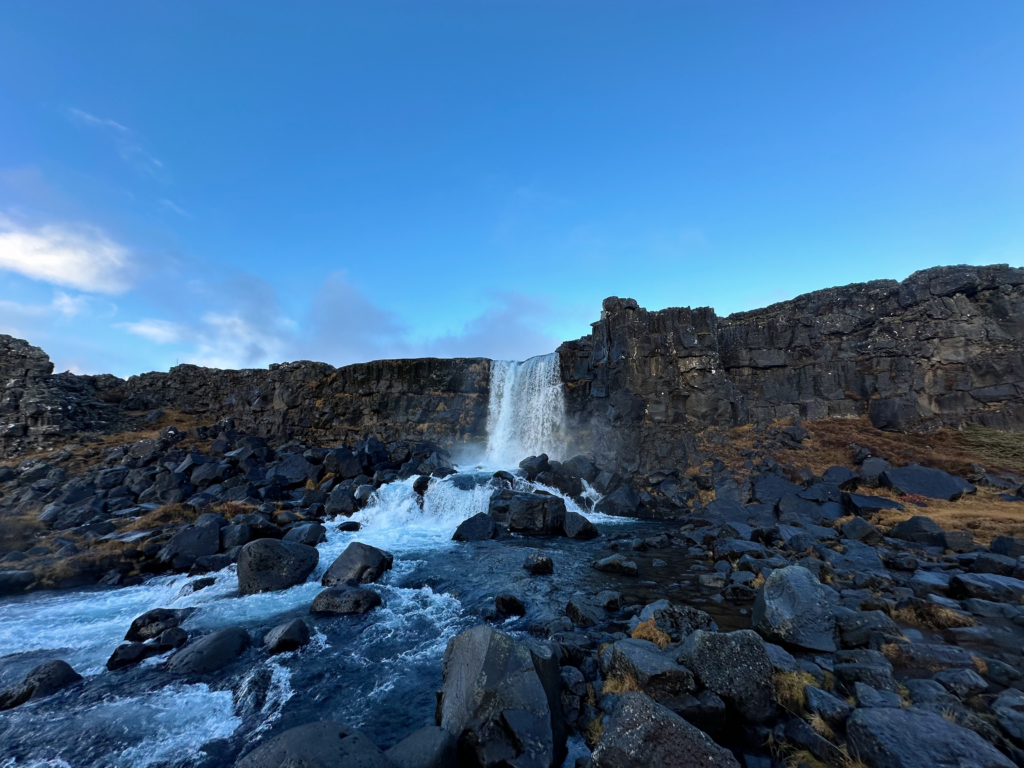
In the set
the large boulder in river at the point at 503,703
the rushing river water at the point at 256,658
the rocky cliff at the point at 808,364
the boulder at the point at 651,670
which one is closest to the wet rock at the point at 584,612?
the rushing river water at the point at 256,658

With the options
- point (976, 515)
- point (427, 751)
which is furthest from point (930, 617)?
point (976, 515)

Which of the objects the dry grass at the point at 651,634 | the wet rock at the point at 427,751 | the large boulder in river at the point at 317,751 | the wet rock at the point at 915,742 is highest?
the large boulder in river at the point at 317,751

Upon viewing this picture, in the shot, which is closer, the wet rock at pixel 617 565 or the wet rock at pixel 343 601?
the wet rock at pixel 343 601

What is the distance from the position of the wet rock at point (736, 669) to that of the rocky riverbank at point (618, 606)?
0.10 feet

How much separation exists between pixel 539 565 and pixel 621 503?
38.8 feet

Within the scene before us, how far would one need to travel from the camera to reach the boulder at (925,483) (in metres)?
20.8

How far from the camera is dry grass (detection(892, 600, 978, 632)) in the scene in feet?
29.7

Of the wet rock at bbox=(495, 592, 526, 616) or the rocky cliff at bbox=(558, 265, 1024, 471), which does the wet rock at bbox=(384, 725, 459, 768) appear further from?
the rocky cliff at bbox=(558, 265, 1024, 471)

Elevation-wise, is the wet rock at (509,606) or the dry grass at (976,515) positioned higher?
the dry grass at (976,515)

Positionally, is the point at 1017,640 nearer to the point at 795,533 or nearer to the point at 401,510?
the point at 795,533

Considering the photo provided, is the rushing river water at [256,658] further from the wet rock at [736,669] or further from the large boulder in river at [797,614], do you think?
the large boulder in river at [797,614]

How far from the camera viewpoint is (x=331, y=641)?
33.0ft

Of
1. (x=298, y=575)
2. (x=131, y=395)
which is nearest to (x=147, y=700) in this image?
(x=298, y=575)

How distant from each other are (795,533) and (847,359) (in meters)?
20.6
